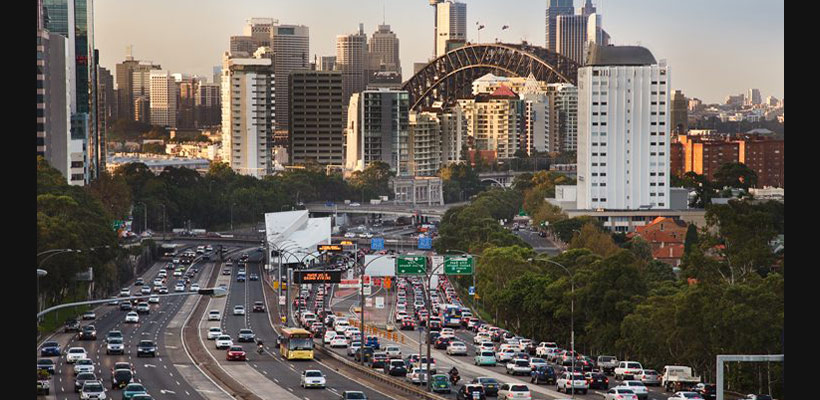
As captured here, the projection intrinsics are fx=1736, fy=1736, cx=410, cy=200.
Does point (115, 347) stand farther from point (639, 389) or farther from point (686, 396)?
point (686, 396)

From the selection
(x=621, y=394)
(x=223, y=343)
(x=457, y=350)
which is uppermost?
(x=621, y=394)

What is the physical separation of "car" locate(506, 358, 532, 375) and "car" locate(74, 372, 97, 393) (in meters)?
20.3

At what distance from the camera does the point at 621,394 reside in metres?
66.6

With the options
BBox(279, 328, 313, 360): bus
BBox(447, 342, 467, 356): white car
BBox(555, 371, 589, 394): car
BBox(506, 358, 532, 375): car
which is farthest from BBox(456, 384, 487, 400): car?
BBox(447, 342, 467, 356): white car

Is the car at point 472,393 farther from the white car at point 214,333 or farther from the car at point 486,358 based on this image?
the white car at point 214,333

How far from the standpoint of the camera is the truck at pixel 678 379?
2884 inches

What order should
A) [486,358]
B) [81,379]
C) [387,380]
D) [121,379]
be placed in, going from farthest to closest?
[486,358] → [387,380] → [121,379] → [81,379]

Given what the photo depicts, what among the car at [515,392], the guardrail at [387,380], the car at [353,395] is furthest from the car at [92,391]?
the car at [515,392]

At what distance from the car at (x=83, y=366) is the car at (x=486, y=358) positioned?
1945cm

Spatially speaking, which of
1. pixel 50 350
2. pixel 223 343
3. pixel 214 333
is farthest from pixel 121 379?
pixel 214 333

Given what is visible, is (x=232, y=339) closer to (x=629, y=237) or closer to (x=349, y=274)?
(x=349, y=274)

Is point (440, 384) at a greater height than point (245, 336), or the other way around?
point (440, 384)

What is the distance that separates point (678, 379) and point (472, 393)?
36.0 ft
